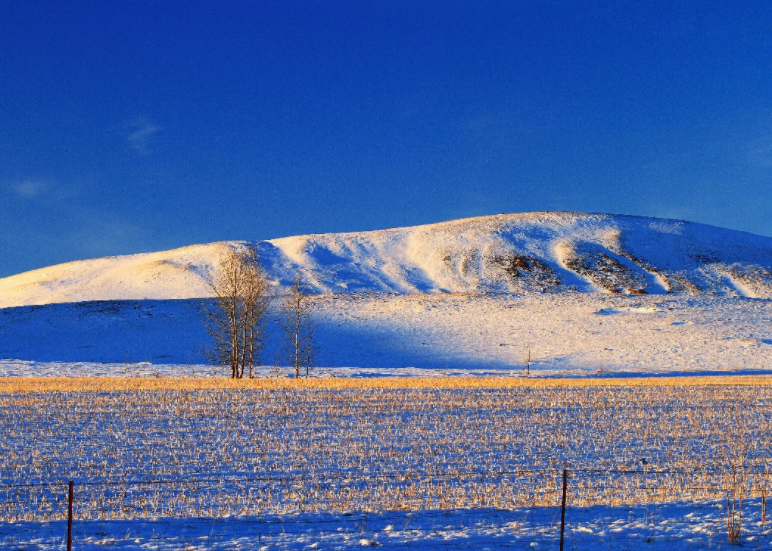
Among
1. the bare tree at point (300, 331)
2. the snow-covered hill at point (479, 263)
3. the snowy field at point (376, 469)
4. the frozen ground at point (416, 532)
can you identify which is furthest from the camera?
the snow-covered hill at point (479, 263)

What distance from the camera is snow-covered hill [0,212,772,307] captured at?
115938mm

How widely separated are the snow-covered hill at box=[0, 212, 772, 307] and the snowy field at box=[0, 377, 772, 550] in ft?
287

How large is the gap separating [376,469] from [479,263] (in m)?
114

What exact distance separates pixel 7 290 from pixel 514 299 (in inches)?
4186

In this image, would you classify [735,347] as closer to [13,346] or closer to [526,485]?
[526,485]

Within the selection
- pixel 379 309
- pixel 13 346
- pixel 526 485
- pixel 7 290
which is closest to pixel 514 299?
pixel 379 309

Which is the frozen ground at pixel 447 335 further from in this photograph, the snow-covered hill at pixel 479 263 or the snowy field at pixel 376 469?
the snow-covered hill at pixel 479 263

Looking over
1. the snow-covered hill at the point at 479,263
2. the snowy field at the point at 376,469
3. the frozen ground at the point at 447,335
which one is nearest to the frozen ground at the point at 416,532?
the snowy field at the point at 376,469

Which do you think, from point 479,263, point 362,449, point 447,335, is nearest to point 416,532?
point 362,449

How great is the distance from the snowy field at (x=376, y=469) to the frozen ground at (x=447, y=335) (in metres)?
25.6

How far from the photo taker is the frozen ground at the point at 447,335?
55.1 metres

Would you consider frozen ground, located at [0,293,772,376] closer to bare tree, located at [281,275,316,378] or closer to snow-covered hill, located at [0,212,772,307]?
bare tree, located at [281,275,316,378]

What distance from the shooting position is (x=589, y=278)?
11644 centimetres

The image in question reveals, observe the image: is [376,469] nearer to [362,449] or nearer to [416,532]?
[362,449]
